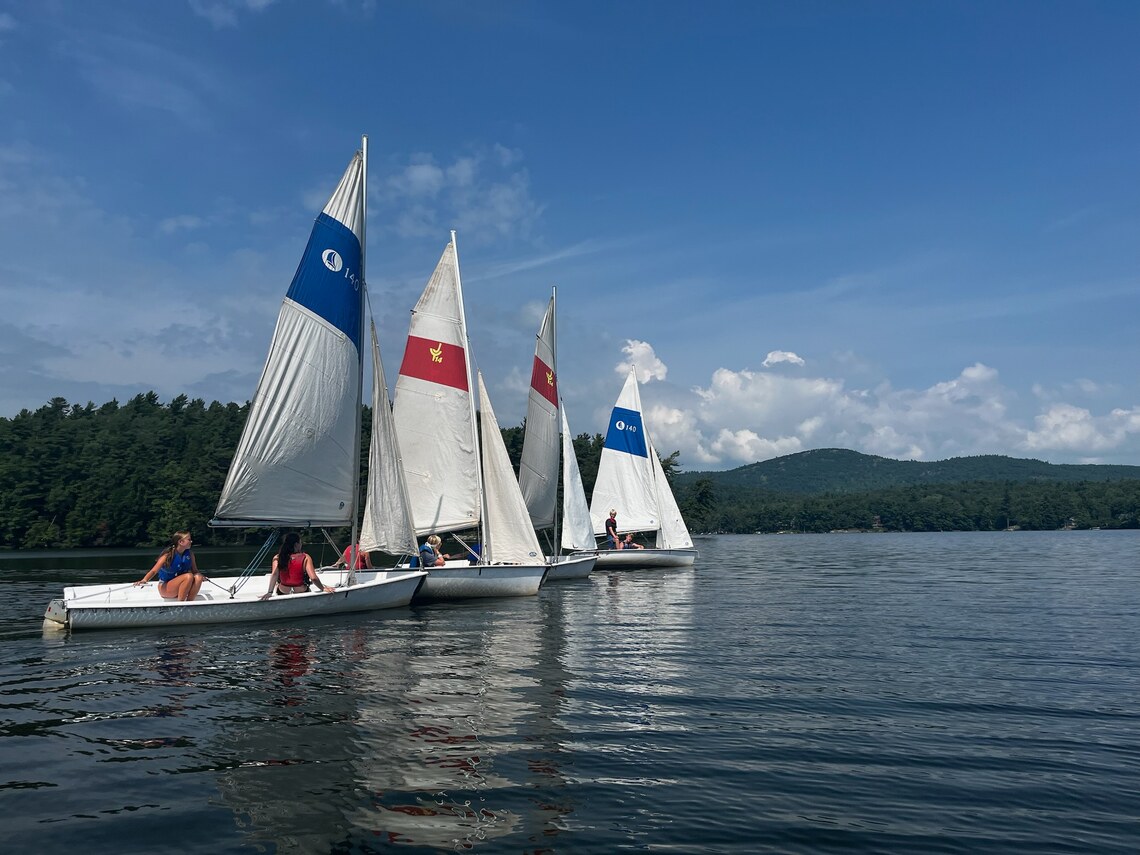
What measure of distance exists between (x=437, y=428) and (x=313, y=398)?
5665mm

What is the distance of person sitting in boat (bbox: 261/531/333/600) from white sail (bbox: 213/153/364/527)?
35.3 inches

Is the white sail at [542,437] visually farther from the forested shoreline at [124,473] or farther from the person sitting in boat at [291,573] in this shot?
the forested shoreline at [124,473]

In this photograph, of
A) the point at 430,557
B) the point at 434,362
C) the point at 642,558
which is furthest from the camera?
the point at 642,558

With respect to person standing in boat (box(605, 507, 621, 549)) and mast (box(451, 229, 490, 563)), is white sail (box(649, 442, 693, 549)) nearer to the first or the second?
person standing in boat (box(605, 507, 621, 549))

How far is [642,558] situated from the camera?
42.8m

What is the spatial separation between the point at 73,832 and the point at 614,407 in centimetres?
4002

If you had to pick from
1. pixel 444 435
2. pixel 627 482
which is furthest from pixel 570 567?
pixel 444 435

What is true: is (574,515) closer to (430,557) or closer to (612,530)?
(612,530)

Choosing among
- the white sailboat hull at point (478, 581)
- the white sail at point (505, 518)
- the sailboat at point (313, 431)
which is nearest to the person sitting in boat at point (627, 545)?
the white sail at point (505, 518)

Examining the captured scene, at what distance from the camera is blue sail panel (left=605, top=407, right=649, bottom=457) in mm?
45406

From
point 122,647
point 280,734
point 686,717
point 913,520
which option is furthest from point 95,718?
point 913,520

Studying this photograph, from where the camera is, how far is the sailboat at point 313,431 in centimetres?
2086

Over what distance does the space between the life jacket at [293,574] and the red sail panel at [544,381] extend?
15.0m

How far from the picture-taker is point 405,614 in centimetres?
2289
